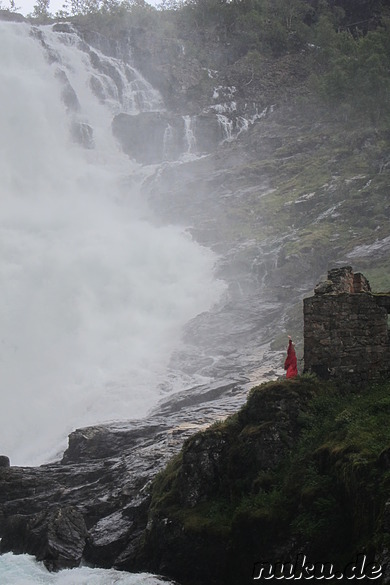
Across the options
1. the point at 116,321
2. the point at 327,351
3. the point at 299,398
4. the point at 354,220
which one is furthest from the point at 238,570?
the point at 354,220

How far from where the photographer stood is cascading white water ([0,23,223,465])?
25.1m

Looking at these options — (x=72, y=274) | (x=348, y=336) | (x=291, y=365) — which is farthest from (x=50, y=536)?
(x=72, y=274)

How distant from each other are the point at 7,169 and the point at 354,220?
32.2 metres

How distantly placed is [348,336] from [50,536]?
690 cm

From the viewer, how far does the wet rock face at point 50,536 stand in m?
11.9

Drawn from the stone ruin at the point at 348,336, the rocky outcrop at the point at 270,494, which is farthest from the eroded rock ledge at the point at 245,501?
the stone ruin at the point at 348,336

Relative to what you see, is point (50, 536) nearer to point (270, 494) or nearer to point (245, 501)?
point (245, 501)

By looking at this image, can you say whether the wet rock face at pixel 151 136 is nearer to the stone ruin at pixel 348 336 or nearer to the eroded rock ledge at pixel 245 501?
the eroded rock ledge at pixel 245 501

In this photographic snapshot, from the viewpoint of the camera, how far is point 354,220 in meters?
37.2

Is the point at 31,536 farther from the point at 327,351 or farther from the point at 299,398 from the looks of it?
the point at 327,351

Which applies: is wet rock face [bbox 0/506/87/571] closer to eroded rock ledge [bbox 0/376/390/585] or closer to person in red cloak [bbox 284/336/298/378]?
eroded rock ledge [bbox 0/376/390/585]

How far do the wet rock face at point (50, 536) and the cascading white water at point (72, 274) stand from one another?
277 inches

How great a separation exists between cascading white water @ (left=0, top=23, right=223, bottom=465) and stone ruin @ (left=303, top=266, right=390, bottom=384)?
11670mm

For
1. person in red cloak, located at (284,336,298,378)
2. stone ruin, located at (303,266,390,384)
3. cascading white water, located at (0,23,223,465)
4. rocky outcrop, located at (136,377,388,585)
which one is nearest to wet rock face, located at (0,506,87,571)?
rocky outcrop, located at (136,377,388,585)
